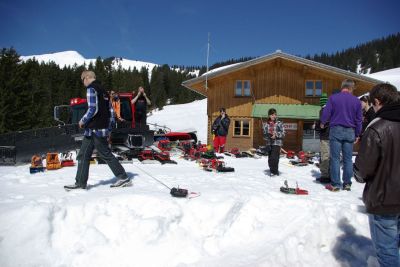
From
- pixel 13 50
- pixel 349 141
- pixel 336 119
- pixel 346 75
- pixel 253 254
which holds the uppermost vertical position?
pixel 13 50

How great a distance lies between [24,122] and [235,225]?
4142cm

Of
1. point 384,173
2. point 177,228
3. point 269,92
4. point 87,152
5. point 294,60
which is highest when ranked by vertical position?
point 294,60

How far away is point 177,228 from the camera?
16.5ft

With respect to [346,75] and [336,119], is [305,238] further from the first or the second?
[346,75]

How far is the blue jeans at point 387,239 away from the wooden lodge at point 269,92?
54.6 feet

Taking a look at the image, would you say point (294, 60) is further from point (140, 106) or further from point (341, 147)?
point (341, 147)

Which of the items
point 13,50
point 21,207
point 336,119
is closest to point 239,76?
point 336,119

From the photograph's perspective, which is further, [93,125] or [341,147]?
[341,147]

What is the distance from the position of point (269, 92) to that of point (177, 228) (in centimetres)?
1692

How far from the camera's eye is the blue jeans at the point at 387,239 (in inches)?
121

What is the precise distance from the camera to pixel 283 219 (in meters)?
5.34

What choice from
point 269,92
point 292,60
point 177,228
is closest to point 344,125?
point 177,228

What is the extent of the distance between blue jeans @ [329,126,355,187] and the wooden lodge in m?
12.9

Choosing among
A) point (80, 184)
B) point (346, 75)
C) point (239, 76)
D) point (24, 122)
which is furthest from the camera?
point (24, 122)
